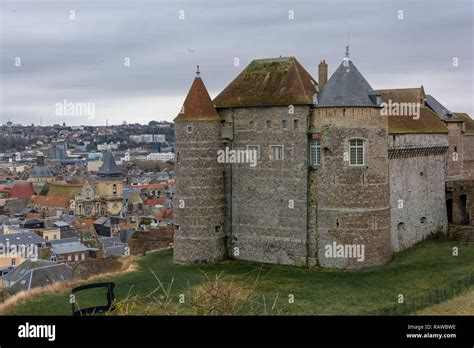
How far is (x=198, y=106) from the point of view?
38.1 meters

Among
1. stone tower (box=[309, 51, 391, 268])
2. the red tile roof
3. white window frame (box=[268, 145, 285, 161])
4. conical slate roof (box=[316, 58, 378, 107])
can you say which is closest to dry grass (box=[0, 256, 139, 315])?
white window frame (box=[268, 145, 285, 161])

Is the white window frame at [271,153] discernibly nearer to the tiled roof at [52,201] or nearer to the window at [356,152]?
the window at [356,152]

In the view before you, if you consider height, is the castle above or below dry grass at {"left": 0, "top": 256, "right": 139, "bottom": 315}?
above

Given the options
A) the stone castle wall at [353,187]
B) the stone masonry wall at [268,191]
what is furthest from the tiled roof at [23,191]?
the stone castle wall at [353,187]

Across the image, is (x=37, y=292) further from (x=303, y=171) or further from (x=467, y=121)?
(x=467, y=121)

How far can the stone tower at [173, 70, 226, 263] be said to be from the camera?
1491 inches

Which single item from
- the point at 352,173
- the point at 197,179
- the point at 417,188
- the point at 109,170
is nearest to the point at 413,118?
A: the point at 417,188

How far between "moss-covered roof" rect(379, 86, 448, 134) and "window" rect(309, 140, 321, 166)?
204 inches

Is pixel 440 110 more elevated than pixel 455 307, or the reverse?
pixel 440 110

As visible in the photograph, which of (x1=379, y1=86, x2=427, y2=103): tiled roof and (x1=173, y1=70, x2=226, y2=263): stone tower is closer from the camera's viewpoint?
(x1=173, y1=70, x2=226, y2=263): stone tower

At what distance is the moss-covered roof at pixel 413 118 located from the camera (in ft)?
128

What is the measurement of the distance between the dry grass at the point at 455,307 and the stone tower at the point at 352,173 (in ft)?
24.9

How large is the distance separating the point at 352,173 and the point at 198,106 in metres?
9.86

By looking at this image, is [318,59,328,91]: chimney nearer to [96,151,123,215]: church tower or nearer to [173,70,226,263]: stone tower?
[173,70,226,263]: stone tower
